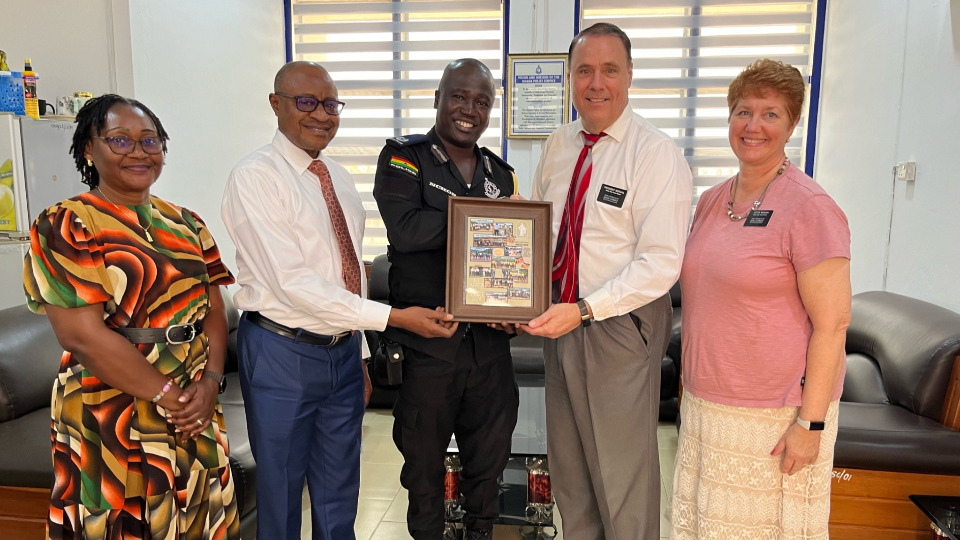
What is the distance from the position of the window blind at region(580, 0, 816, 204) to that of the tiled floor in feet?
7.61

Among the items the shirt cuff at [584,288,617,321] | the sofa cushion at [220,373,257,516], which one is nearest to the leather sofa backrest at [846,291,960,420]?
the shirt cuff at [584,288,617,321]

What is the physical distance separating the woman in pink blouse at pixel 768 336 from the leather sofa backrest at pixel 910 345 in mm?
1273

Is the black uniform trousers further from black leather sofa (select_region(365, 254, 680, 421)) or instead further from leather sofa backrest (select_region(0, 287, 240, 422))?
leather sofa backrest (select_region(0, 287, 240, 422))

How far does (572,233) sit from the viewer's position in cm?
178

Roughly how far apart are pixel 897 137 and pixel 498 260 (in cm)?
281

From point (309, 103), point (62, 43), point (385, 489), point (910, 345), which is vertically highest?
point (62, 43)

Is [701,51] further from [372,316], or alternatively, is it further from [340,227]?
Result: [372,316]

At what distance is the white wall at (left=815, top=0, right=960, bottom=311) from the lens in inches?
109

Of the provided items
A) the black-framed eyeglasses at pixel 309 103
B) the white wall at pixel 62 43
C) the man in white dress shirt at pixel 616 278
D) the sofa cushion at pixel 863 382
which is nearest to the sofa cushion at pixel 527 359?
the sofa cushion at pixel 863 382

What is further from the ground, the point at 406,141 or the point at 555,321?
the point at 406,141

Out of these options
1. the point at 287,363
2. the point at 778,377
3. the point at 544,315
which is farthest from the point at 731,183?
the point at 287,363

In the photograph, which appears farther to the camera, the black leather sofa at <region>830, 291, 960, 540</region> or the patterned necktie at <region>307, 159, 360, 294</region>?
the black leather sofa at <region>830, 291, 960, 540</region>

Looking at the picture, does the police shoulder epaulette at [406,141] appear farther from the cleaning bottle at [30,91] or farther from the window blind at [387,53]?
the window blind at [387,53]

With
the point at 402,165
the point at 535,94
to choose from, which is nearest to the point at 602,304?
the point at 402,165
